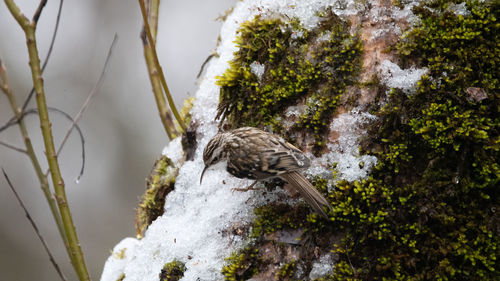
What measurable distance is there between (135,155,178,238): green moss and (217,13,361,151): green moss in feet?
2.11

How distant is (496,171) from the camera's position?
6.25 feet

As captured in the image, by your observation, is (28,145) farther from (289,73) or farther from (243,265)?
(289,73)

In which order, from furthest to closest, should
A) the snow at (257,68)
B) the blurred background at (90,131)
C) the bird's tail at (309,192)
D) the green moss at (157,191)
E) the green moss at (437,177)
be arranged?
the blurred background at (90,131) → the green moss at (157,191) → the snow at (257,68) → the bird's tail at (309,192) → the green moss at (437,177)

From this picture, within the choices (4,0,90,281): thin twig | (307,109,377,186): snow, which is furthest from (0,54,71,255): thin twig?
(307,109,377,186): snow

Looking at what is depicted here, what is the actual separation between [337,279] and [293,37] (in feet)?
4.93

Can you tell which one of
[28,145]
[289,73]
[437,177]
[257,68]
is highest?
[28,145]

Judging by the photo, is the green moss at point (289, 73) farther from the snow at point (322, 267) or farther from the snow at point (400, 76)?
the snow at point (322, 267)

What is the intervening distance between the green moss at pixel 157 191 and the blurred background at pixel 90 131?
575 centimetres

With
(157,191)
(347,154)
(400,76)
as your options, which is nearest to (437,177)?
(347,154)

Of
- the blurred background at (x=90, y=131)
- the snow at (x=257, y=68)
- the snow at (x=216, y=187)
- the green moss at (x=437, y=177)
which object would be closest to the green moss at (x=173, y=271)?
the snow at (x=216, y=187)

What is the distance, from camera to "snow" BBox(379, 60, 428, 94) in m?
2.09

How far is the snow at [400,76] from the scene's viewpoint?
82.4 inches

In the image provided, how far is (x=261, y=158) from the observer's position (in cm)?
244

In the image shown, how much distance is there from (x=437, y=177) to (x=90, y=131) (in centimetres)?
923
